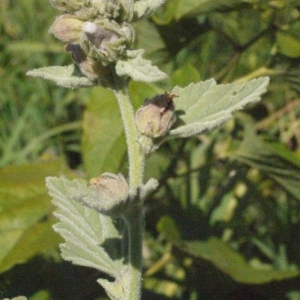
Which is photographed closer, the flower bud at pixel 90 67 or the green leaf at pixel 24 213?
the flower bud at pixel 90 67

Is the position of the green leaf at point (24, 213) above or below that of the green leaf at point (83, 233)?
below

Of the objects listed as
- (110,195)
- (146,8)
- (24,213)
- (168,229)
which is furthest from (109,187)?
(24,213)

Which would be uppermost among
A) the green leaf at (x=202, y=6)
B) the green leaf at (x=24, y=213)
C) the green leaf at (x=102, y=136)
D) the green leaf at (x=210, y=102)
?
the green leaf at (x=202, y=6)

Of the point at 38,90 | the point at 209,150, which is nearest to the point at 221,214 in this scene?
the point at 209,150

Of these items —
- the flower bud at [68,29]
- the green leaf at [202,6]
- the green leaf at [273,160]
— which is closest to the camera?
the flower bud at [68,29]

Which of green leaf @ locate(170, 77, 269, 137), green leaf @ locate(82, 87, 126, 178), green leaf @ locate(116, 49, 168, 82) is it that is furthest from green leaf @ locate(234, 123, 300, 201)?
green leaf @ locate(116, 49, 168, 82)

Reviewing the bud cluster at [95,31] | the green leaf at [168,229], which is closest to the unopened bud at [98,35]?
the bud cluster at [95,31]

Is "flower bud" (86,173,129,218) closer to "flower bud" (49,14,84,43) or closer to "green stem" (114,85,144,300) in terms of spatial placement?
"green stem" (114,85,144,300)

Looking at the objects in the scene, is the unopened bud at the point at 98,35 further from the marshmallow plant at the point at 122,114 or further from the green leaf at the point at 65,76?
the green leaf at the point at 65,76
